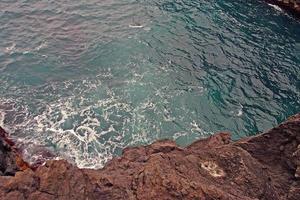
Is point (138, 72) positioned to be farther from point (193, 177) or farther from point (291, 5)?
point (291, 5)

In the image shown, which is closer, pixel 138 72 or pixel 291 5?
pixel 138 72

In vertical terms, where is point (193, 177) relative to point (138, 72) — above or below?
above

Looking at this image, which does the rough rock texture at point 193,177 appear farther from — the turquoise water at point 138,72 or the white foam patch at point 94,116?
the turquoise water at point 138,72

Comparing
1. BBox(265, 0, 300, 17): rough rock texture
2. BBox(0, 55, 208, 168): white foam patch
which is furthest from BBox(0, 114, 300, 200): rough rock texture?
BBox(265, 0, 300, 17): rough rock texture

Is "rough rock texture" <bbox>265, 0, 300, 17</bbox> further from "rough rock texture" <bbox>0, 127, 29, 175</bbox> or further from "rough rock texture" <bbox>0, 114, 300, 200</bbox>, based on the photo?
"rough rock texture" <bbox>0, 127, 29, 175</bbox>

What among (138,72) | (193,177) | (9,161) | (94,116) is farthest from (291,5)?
(9,161)

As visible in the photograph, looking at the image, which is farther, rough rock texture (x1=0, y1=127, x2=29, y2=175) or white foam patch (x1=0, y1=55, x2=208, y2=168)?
white foam patch (x1=0, y1=55, x2=208, y2=168)
